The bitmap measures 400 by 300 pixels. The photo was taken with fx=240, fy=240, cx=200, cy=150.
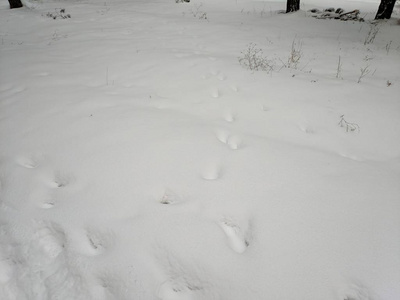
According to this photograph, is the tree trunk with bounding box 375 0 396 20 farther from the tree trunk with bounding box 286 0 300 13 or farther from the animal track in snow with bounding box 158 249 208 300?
the animal track in snow with bounding box 158 249 208 300

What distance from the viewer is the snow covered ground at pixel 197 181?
1.36 metres

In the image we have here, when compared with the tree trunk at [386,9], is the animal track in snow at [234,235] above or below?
below

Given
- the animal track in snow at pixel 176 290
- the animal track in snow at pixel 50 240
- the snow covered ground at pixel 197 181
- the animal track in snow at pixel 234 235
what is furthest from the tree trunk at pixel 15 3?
the animal track in snow at pixel 176 290

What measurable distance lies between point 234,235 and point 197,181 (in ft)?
1.70

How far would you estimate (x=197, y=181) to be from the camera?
6.25ft

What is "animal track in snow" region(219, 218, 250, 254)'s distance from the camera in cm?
150

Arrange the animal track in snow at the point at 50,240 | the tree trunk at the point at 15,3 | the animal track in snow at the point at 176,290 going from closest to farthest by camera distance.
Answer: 1. the animal track in snow at the point at 176,290
2. the animal track in snow at the point at 50,240
3. the tree trunk at the point at 15,3

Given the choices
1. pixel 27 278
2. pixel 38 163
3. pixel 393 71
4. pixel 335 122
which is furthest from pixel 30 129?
pixel 393 71

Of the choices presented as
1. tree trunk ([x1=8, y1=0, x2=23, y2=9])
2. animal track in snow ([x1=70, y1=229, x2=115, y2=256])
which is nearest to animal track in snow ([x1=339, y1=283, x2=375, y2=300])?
animal track in snow ([x1=70, y1=229, x2=115, y2=256])

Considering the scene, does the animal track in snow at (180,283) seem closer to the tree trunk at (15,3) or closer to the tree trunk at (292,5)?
the tree trunk at (292,5)

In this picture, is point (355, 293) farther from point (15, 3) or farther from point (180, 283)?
point (15, 3)

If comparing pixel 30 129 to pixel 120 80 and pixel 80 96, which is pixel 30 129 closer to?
pixel 80 96

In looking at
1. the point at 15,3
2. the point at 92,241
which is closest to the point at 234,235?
the point at 92,241

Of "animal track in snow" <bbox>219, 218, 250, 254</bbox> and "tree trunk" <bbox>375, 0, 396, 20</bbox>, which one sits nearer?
"animal track in snow" <bbox>219, 218, 250, 254</bbox>
